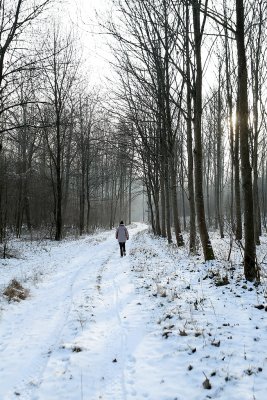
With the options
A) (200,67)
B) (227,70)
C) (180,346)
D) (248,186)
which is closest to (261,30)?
(227,70)

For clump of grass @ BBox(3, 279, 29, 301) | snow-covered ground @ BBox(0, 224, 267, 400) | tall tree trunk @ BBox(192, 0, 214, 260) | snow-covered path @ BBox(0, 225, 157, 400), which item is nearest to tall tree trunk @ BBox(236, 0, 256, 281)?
snow-covered ground @ BBox(0, 224, 267, 400)

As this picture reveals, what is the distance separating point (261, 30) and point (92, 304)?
16.9m

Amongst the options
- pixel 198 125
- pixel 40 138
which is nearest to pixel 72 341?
pixel 198 125

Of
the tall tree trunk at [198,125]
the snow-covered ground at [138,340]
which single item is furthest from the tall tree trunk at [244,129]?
the tall tree trunk at [198,125]

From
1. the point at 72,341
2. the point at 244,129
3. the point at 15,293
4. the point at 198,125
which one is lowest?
the point at 72,341

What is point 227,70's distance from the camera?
21.1 metres

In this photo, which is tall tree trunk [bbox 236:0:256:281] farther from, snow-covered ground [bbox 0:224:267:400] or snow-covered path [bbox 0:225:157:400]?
snow-covered path [bbox 0:225:157:400]

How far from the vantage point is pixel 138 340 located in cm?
596

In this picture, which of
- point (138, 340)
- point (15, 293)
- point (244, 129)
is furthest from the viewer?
point (15, 293)

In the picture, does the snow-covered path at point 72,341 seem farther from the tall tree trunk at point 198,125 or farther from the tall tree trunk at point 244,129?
the tall tree trunk at point 198,125

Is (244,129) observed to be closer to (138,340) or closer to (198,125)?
(198,125)

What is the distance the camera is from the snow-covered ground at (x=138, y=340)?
4.38 meters

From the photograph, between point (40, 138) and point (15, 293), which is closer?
point (15, 293)

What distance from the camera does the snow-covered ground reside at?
438cm
